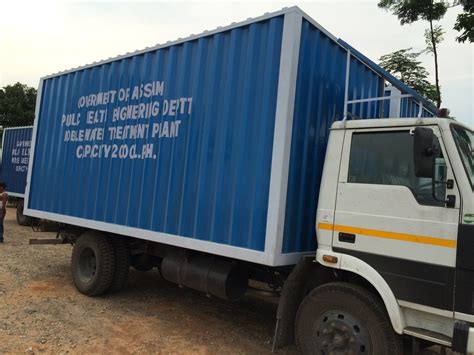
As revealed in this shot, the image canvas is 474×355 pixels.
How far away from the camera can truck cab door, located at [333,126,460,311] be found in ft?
10.1

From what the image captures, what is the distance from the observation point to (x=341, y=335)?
343 cm

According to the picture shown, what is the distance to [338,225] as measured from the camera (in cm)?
357

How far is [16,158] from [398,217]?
43.4ft

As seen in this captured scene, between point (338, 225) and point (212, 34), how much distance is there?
2480 mm

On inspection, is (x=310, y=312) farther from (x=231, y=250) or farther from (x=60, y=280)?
(x=60, y=280)

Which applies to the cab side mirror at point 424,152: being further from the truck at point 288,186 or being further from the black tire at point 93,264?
the black tire at point 93,264

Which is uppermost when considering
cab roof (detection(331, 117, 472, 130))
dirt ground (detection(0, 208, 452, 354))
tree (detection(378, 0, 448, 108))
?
tree (detection(378, 0, 448, 108))

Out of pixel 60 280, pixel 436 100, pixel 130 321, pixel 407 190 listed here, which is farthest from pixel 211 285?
pixel 436 100

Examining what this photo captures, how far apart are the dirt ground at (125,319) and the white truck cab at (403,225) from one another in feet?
4.48

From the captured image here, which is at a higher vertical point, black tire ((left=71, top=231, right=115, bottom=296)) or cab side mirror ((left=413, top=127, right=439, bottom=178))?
cab side mirror ((left=413, top=127, right=439, bottom=178))

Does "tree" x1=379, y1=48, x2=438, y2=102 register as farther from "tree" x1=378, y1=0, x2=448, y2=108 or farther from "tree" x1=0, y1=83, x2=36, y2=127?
"tree" x1=0, y1=83, x2=36, y2=127

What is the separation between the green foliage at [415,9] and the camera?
11.7m

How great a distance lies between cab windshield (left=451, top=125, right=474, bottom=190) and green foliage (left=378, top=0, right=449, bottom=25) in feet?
32.4

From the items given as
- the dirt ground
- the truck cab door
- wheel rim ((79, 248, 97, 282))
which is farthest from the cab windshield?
wheel rim ((79, 248, 97, 282))
